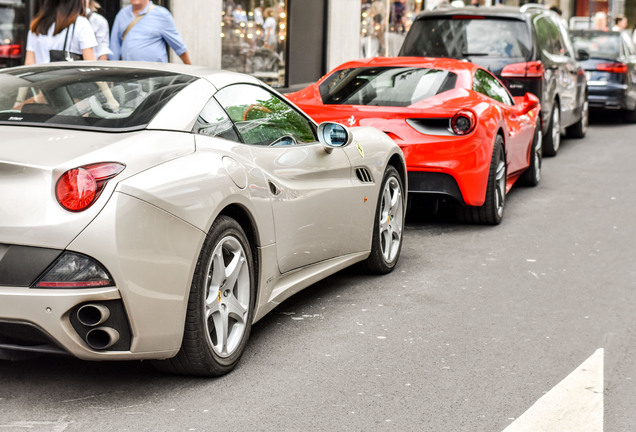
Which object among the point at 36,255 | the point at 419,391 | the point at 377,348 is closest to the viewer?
the point at 36,255

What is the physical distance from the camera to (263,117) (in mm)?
5453

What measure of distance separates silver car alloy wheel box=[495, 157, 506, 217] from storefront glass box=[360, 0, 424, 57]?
1157 cm

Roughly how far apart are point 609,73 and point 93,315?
622 inches

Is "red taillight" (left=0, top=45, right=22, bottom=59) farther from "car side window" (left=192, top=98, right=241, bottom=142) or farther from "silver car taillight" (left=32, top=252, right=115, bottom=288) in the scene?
"silver car taillight" (left=32, top=252, right=115, bottom=288)

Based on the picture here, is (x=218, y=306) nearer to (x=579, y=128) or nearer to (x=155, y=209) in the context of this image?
(x=155, y=209)

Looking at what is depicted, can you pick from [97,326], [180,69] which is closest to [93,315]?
[97,326]

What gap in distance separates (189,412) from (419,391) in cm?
100

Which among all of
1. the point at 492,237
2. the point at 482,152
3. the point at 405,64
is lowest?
the point at 492,237

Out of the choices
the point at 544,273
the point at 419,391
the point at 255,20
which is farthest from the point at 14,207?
the point at 255,20

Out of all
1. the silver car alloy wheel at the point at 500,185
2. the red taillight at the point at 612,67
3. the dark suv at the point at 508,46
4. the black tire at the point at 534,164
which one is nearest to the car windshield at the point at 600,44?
the red taillight at the point at 612,67

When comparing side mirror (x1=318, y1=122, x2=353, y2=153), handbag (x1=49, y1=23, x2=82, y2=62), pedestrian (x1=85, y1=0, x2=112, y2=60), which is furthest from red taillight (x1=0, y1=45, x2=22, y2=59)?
side mirror (x1=318, y1=122, x2=353, y2=153)

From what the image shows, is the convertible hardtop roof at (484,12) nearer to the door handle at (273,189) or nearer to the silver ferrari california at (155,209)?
the silver ferrari california at (155,209)

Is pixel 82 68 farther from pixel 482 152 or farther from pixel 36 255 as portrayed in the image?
pixel 482 152

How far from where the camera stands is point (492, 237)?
8.42 metres
